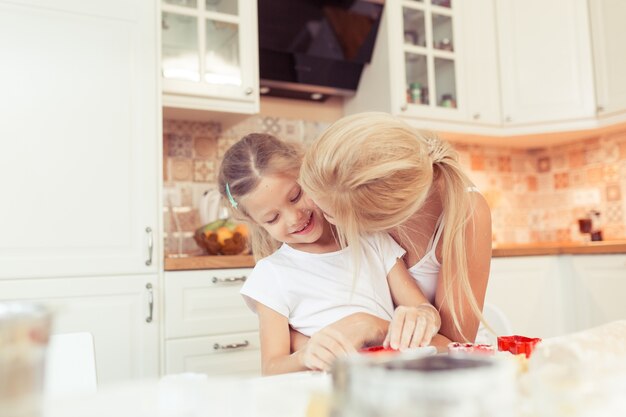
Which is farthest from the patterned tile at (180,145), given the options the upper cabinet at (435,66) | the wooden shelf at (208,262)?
the upper cabinet at (435,66)

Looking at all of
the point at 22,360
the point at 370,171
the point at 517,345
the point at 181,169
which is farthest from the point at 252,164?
the point at 181,169

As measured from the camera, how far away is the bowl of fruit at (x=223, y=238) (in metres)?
2.16

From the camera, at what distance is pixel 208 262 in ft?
6.55

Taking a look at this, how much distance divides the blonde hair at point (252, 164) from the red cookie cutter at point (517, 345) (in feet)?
1.98

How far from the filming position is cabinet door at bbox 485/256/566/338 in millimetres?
2533

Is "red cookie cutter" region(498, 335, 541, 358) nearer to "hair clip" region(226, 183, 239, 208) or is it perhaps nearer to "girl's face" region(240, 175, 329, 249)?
"girl's face" region(240, 175, 329, 249)

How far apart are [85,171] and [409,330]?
1393 mm

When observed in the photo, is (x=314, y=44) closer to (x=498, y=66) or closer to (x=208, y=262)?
(x=498, y=66)

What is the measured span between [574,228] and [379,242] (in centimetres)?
228

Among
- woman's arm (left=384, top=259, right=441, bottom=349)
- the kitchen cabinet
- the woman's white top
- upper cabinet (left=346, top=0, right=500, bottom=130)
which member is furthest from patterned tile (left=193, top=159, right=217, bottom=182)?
woman's arm (left=384, top=259, right=441, bottom=349)

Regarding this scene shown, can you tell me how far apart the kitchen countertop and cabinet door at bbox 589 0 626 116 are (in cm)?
66

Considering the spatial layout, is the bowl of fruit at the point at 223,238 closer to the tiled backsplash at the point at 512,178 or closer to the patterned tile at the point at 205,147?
the tiled backsplash at the point at 512,178

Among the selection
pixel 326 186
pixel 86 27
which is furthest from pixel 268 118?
pixel 326 186

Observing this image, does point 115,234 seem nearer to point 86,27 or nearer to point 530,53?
point 86,27
